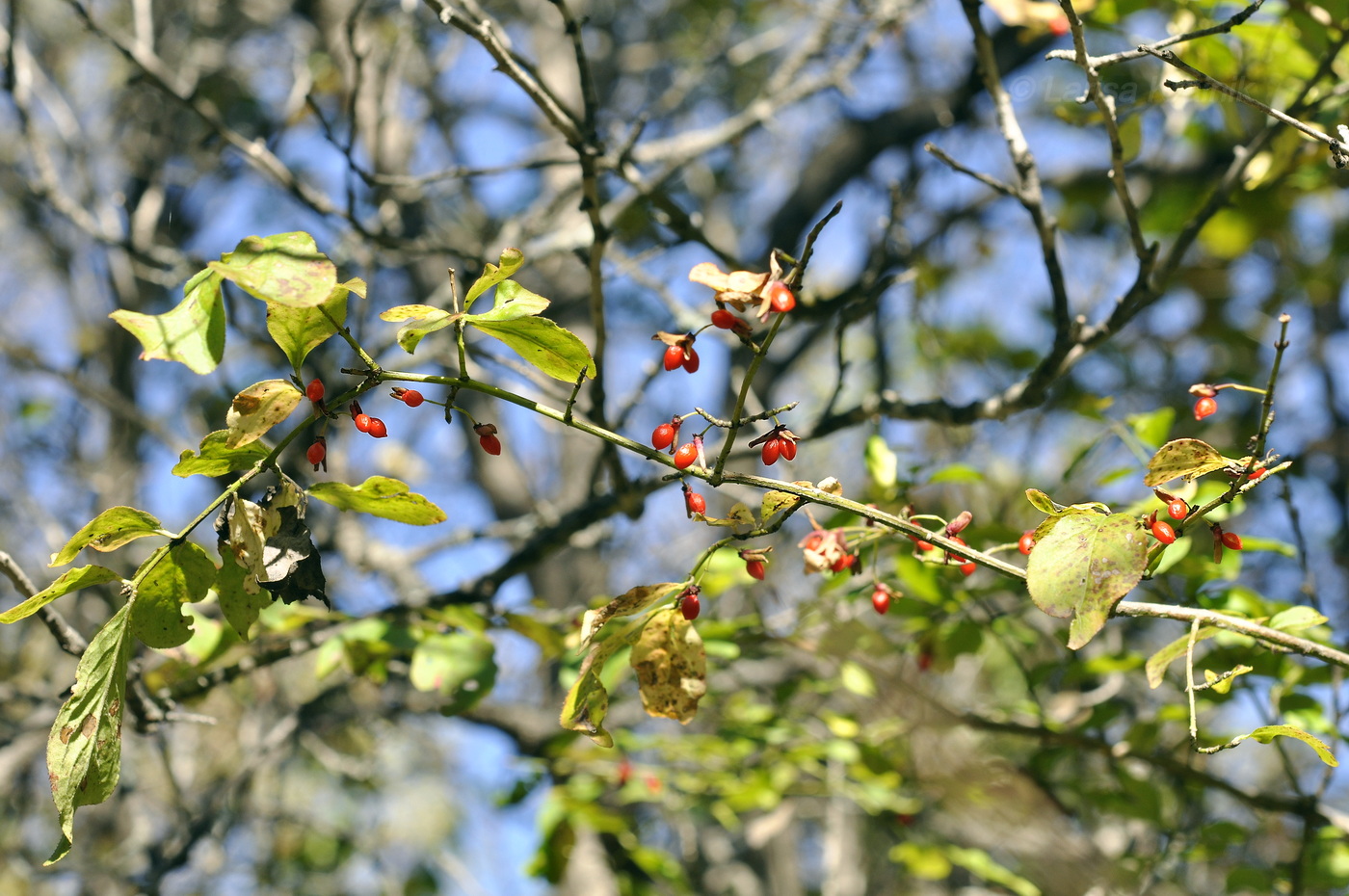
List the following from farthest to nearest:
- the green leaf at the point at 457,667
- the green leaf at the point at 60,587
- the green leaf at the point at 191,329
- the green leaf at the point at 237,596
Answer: the green leaf at the point at 457,667
the green leaf at the point at 237,596
the green leaf at the point at 60,587
the green leaf at the point at 191,329

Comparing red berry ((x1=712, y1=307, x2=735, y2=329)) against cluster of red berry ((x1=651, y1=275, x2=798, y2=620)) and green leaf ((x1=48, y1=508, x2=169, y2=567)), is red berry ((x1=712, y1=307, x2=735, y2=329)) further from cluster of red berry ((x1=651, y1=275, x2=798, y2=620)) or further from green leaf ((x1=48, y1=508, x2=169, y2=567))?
green leaf ((x1=48, y1=508, x2=169, y2=567))

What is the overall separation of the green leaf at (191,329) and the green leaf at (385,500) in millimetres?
268

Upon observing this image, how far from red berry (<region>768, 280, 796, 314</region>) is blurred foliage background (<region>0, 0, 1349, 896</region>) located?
28.8 inches

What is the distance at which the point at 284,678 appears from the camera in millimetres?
4836

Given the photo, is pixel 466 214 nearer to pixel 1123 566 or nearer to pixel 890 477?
pixel 890 477

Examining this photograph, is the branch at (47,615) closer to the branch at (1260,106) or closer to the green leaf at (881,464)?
the green leaf at (881,464)

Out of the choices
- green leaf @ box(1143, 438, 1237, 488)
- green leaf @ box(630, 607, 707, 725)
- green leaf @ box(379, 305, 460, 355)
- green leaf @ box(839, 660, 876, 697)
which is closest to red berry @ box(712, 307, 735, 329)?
green leaf @ box(379, 305, 460, 355)

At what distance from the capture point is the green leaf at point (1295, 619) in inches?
54.2

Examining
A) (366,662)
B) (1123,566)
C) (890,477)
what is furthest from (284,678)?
(1123,566)

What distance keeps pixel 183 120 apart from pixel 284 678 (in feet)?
11.2

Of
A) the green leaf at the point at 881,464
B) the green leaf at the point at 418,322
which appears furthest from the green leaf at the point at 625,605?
the green leaf at the point at 881,464

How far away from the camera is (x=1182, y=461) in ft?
3.57

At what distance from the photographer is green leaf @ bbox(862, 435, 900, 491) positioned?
68.1 inches

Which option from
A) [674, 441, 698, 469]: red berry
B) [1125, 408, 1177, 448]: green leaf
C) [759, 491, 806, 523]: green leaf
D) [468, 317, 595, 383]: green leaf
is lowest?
[759, 491, 806, 523]: green leaf
